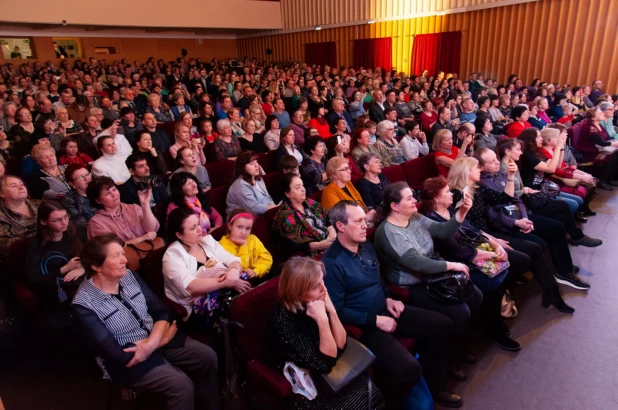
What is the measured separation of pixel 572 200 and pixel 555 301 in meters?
1.40

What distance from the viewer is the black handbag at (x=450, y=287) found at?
221 cm

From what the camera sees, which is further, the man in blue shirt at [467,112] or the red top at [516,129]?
the man in blue shirt at [467,112]

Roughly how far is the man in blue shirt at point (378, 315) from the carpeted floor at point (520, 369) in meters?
0.31

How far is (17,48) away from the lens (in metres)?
11.9

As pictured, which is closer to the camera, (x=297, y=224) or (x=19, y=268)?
(x=19, y=268)

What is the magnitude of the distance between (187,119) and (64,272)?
9.59 ft

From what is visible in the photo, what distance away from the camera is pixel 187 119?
4.79 metres

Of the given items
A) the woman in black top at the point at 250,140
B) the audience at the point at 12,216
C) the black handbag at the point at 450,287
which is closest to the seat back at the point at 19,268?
the audience at the point at 12,216

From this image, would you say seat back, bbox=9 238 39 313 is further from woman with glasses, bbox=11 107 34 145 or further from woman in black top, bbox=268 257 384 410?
woman with glasses, bbox=11 107 34 145

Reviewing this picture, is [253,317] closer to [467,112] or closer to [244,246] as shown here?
[244,246]

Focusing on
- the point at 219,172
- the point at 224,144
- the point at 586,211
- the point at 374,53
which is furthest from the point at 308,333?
the point at 374,53

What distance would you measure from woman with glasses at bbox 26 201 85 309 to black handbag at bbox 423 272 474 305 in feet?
6.44

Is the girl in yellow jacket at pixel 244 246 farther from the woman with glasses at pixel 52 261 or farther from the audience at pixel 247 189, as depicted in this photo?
the woman with glasses at pixel 52 261

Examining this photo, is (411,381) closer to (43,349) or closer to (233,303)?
(233,303)
